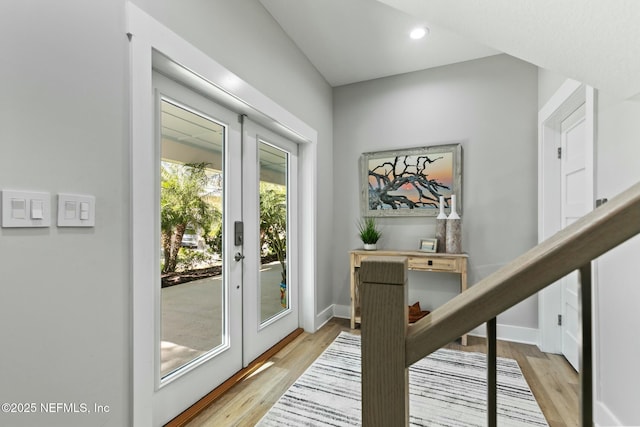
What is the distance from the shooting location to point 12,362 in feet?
3.09

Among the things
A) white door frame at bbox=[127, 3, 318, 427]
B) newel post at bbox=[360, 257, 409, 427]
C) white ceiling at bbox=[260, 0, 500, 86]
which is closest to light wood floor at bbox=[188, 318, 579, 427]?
white door frame at bbox=[127, 3, 318, 427]

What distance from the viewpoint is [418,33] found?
8.25ft

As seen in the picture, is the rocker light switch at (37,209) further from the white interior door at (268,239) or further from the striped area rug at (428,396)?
the striped area rug at (428,396)

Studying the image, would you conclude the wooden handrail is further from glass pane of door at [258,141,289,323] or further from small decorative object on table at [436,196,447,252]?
small decorative object on table at [436,196,447,252]

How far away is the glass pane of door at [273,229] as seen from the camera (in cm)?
250

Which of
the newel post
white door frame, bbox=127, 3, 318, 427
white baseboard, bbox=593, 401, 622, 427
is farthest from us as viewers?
white baseboard, bbox=593, 401, 622, 427

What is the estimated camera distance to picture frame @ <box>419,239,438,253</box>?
9.49ft

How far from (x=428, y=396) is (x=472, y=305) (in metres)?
1.83

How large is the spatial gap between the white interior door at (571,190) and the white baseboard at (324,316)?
6.80 ft

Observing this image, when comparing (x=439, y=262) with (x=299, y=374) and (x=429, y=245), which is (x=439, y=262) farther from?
(x=299, y=374)

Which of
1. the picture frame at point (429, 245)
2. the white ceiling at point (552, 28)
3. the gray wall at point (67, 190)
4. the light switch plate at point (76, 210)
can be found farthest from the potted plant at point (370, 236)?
the light switch plate at point (76, 210)

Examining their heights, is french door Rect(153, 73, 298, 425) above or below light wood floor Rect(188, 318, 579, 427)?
above

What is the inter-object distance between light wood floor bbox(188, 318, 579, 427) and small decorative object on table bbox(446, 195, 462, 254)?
33.2 inches

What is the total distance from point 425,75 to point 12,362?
139 inches
